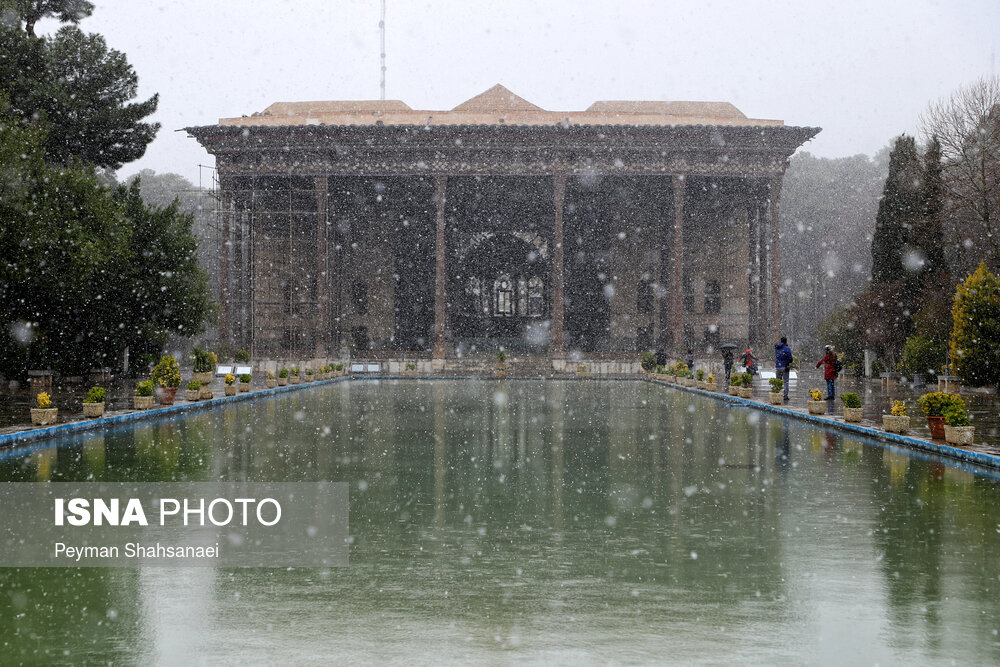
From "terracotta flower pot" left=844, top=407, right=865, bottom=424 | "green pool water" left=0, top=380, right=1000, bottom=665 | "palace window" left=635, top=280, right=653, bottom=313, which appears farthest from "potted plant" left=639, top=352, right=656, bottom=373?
"green pool water" left=0, top=380, right=1000, bottom=665

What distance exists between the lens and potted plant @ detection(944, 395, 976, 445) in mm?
12500

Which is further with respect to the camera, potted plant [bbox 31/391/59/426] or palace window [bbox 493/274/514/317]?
palace window [bbox 493/274/514/317]

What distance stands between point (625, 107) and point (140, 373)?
88.3ft

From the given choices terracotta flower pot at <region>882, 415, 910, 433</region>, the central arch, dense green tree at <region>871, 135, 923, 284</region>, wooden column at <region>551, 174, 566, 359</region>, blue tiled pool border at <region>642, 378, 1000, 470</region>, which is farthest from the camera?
the central arch

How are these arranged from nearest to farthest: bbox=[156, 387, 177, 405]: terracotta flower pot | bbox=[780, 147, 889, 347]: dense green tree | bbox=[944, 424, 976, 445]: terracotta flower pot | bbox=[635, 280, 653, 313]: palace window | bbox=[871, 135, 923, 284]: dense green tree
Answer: bbox=[944, 424, 976, 445]: terracotta flower pot → bbox=[156, 387, 177, 405]: terracotta flower pot → bbox=[871, 135, 923, 284]: dense green tree → bbox=[635, 280, 653, 313]: palace window → bbox=[780, 147, 889, 347]: dense green tree

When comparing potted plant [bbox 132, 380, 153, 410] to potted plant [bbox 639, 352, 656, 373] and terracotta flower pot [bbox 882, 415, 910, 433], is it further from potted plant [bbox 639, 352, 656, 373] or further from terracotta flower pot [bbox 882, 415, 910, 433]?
potted plant [bbox 639, 352, 656, 373]

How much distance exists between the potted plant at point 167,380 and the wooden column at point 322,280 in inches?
745

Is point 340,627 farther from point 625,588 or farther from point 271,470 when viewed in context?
point 271,470

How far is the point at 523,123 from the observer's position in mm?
43344

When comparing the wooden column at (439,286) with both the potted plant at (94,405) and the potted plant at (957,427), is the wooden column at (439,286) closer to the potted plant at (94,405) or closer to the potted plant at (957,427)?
the potted plant at (94,405)

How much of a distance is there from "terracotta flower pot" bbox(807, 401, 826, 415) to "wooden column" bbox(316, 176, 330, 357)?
84.6 ft

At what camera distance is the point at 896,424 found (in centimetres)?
1434

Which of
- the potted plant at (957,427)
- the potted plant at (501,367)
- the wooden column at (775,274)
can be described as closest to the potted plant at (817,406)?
the potted plant at (957,427)

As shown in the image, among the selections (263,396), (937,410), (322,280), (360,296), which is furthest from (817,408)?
(360,296)
